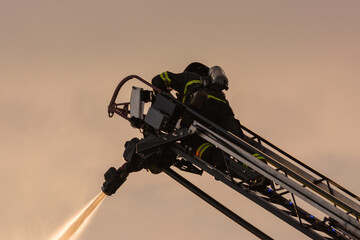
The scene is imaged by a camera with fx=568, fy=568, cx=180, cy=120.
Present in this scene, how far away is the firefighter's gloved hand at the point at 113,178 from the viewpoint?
8938 mm

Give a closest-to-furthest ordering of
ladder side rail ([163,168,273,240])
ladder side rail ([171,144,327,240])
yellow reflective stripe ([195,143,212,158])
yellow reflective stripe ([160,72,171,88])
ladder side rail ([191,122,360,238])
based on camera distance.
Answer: ladder side rail ([191,122,360,238])
ladder side rail ([171,144,327,240])
ladder side rail ([163,168,273,240])
yellow reflective stripe ([195,143,212,158])
yellow reflective stripe ([160,72,171,88])

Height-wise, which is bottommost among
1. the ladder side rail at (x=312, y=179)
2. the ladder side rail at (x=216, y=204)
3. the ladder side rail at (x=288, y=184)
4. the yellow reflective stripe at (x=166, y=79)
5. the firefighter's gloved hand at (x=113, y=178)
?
the firefighter's gloved hand at (x=113, y=178)

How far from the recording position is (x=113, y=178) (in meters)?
8.92

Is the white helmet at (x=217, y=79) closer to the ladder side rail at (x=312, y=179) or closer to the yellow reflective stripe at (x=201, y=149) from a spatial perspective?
the yellow reflective stripe at (x=201, y=149)

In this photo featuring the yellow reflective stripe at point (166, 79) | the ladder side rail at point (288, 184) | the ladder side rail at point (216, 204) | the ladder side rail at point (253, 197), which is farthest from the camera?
the yellow reflective stripe at point (166, 79)

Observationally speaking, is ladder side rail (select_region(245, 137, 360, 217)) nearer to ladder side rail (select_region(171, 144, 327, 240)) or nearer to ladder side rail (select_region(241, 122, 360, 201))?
ladder side rail (select_region(241, 122, 360, 201))

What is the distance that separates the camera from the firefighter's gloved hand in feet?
29.3

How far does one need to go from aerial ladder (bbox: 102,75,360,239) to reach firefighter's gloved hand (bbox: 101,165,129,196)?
0.65 meters

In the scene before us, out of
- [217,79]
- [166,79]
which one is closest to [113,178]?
[166,79]

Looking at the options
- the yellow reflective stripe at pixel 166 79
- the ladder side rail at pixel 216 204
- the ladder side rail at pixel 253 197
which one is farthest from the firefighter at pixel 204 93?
the ladder side rail at pixel 216 204

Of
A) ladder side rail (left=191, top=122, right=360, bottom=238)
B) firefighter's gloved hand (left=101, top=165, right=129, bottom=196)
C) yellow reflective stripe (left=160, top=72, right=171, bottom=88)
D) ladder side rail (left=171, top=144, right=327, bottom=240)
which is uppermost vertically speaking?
yellow reflective stripe (left=160, top=72, right=171, bottom=88)

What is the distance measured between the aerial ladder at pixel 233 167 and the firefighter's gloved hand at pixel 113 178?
646 mm

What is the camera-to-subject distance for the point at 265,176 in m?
7.65

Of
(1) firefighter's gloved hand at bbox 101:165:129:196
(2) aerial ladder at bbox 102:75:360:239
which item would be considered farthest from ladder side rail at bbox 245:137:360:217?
(1) firefighter's gloved hand at bbox 101:165:129:196
